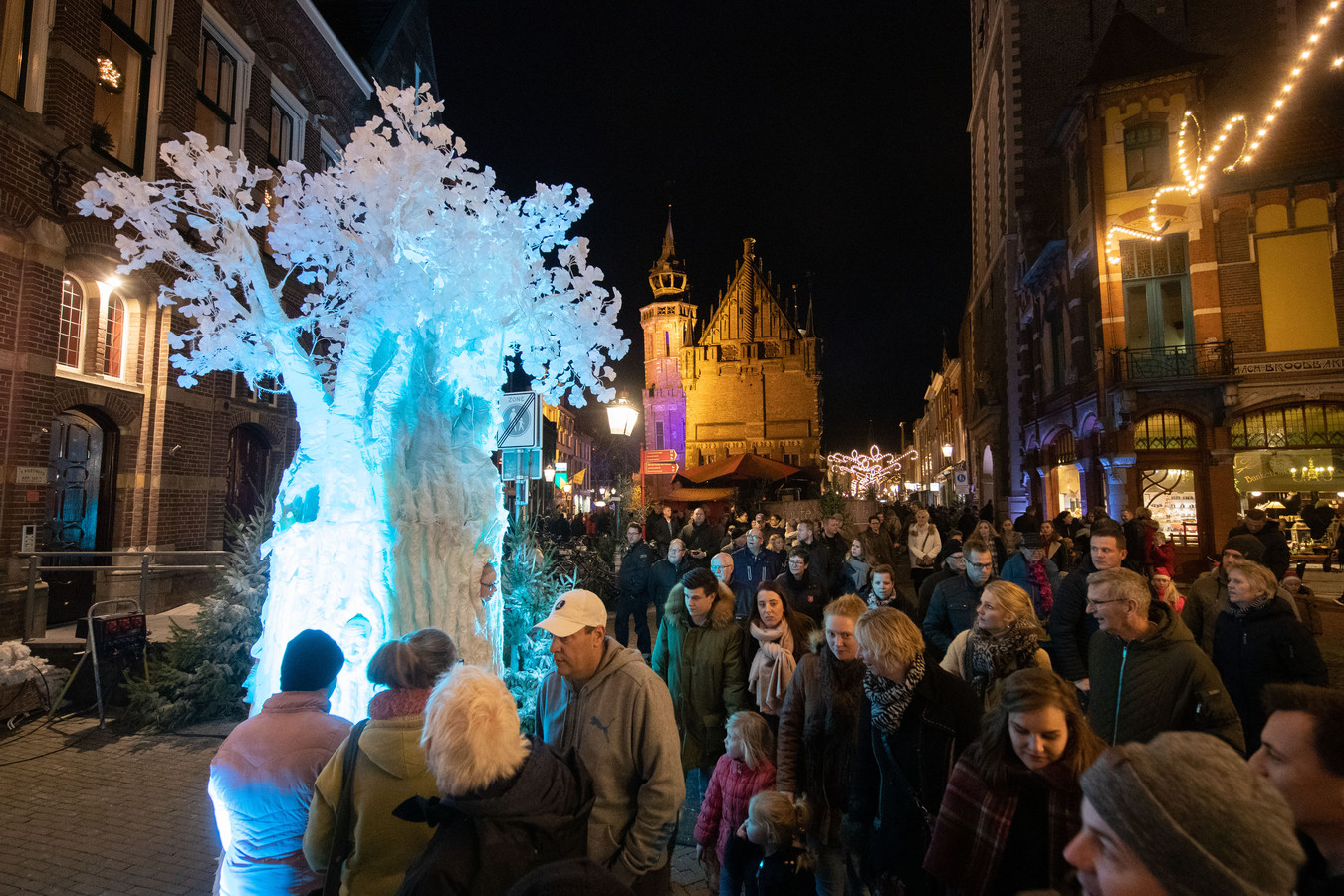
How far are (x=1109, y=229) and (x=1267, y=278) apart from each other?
3428 mm

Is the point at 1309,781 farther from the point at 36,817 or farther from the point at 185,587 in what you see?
the point at 185,587

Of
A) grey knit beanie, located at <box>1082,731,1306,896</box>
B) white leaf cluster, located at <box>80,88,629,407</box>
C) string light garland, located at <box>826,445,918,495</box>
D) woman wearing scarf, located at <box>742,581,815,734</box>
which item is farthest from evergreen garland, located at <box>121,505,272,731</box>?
string light garland, located at <box>826,445,918,495</box>

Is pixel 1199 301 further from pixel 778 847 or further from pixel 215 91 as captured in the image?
A: pixel 215 91

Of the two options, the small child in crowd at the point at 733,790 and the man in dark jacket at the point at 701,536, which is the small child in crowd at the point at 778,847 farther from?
the man in dark jacket at the point at 701,536

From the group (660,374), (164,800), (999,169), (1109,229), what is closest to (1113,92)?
(1109,229)

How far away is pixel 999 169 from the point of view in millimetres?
24703

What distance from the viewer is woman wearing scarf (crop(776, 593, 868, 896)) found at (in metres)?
3.17

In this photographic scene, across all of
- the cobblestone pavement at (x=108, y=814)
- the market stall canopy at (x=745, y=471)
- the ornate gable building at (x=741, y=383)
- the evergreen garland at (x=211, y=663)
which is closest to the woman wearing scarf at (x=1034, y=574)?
the cobblestone pavement at (x=108, y=814)

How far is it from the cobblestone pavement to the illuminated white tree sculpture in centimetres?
98

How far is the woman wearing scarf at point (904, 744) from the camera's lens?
274 centimetres

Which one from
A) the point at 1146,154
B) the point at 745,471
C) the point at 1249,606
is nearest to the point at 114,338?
the point at 1249,606

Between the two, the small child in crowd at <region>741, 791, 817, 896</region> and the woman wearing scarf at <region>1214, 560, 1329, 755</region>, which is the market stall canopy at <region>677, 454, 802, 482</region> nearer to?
the woman wearing scarf at <region>1214, 560, 1329, 755</region>

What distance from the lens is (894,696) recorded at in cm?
282

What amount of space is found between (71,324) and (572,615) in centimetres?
1155
